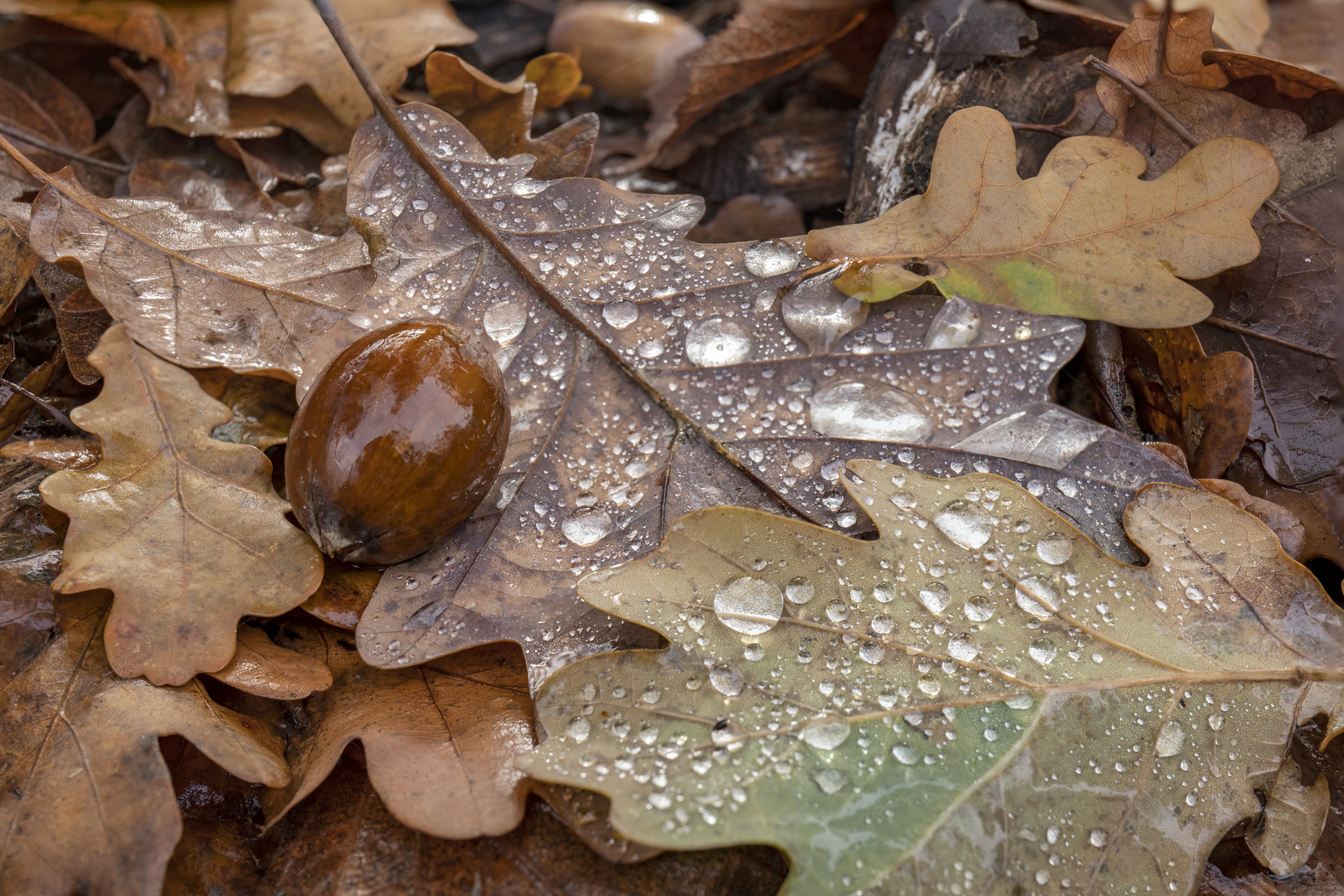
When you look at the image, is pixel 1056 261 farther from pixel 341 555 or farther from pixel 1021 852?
pixel 341 555

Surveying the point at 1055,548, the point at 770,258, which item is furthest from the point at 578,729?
the point at 770,258

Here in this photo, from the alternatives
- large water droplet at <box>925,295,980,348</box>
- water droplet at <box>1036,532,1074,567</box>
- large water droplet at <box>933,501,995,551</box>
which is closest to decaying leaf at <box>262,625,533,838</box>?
large water droplet at <box>933,501,995,551</box>

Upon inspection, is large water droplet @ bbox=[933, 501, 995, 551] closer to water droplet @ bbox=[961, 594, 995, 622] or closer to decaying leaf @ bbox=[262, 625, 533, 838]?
water droplet @ bbox=[961, 594, 995, 622]

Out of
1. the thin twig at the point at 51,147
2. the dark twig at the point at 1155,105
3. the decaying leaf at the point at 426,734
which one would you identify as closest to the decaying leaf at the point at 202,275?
the thin twig at the point at 51,147

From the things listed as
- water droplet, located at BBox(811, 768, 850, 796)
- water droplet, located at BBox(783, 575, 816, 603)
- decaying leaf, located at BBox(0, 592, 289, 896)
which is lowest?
decaying leaf, located at BBox(0, 592, 289, 896)

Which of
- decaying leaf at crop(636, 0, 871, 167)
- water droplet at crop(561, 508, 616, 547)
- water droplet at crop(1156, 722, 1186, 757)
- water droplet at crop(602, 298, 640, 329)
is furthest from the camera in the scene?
decaying leaf at crop(636, 0, 871, 167)

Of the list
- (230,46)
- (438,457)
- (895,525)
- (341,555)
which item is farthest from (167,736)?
(230,46)

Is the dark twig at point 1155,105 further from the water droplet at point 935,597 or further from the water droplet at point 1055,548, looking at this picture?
the water droplet at point 935,597
